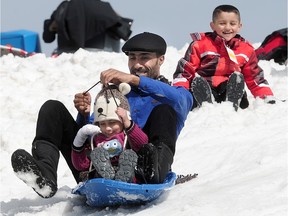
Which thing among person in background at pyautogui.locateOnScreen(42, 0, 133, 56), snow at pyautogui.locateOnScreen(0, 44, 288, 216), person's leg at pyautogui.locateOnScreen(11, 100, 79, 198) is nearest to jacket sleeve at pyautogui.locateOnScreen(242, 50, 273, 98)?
Result: snow at pyautogui.locateOnScreen(0, 44, 288, 216)

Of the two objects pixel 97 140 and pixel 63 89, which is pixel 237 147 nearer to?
pixel 97 140

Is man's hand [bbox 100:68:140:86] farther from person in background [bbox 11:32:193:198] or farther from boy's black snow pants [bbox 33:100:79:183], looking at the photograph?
boy's black snow pants [bbox 33:100:79:183]

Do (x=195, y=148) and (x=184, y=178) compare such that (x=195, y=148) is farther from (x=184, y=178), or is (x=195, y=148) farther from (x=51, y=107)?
(x=51, y=107)

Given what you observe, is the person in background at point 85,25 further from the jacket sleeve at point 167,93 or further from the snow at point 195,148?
the jacket sleeve at point 167,93

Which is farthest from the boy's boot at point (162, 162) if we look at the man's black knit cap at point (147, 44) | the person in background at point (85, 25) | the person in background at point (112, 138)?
the person in background at point (85, 25)

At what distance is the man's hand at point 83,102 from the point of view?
4426 mm

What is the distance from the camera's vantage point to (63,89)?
8.67 meters

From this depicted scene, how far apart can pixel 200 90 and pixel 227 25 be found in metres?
0.64

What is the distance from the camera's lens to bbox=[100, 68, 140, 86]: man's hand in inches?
164

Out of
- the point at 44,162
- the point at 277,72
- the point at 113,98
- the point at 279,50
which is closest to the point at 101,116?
the point at 113,98

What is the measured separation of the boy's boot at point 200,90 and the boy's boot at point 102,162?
295 centimetres

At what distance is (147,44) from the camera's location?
464 cm

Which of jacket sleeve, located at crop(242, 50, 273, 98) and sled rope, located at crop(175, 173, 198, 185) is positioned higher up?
sled rope, located at crop(175, 173, 198, 185)

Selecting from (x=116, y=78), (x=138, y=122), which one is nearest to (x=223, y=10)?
(x=138, y=122)
